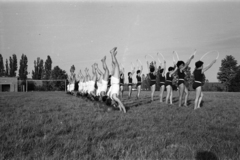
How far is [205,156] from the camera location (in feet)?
10.7

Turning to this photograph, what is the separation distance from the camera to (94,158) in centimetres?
312

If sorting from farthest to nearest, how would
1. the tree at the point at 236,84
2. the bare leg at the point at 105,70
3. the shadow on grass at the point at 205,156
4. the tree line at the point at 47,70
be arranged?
the tree line at the point at 47,70 → the tree at the point at 236,84 → the bare leg at the point at 105,70 → the shadow on grass at the point at 205,156

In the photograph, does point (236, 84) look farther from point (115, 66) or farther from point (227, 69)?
point (115, 66)

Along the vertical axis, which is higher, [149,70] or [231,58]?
[231,58]

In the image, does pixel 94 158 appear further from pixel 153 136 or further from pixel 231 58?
pixel 231 58

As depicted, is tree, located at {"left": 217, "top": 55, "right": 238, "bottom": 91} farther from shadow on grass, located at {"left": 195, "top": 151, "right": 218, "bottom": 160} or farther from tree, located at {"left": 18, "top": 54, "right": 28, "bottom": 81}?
shadow on grass, located at {"left": 195, "top": 151, "right": 218, "bottom": 160}

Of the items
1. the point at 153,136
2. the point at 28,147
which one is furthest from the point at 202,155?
the point at 28,147

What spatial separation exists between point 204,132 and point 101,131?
8.68ft

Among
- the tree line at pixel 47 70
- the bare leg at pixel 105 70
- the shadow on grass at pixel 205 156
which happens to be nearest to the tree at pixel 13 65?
the tree line at pixel 47 70

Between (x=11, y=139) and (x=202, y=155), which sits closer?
(x=202, y=155)

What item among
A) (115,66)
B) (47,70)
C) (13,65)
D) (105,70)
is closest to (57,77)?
(47,70)

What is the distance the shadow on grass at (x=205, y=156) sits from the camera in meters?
3.19

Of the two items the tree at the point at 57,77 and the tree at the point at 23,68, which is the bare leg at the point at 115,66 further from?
the tree at the point at 23,68

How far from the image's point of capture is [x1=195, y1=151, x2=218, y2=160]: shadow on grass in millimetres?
3191
